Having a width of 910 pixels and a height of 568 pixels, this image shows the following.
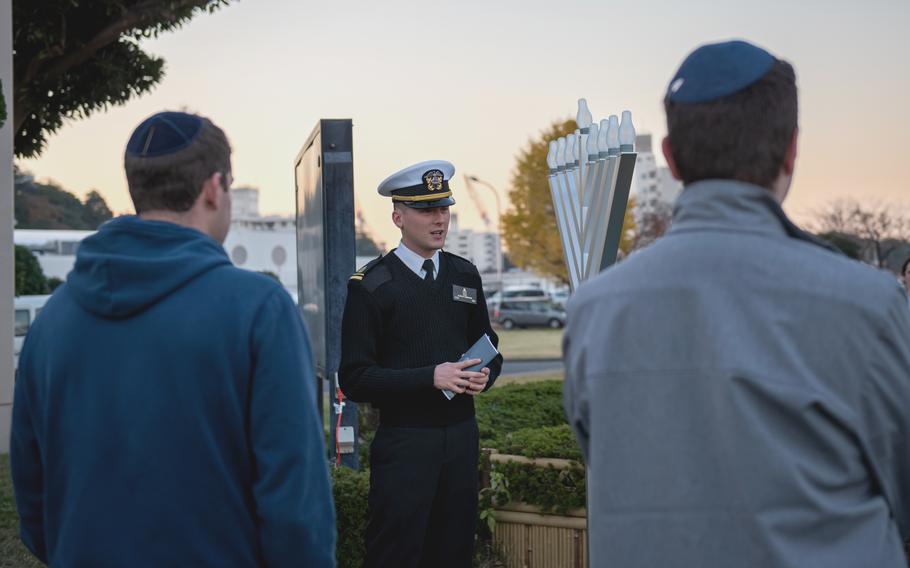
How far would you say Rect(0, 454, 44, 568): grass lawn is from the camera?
675cm

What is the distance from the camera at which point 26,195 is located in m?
74.9

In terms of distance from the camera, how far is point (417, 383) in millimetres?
4051

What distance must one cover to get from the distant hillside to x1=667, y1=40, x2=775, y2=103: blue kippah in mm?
71789

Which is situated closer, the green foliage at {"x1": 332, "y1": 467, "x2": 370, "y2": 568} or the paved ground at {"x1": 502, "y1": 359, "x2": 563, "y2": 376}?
the green foliage at {"x1": 332, "y1": 467, "x2": 370, "y2": 568}

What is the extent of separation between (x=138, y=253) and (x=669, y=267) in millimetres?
1170

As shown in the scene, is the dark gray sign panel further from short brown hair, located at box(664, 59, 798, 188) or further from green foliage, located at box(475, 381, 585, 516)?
short brown hair, located at box(664, 59, 798, 188)

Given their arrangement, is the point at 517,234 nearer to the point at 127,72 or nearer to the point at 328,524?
the point at 127,72

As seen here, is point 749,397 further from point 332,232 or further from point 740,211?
point 332,232

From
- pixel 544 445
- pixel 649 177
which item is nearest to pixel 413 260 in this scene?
pixel 544 445

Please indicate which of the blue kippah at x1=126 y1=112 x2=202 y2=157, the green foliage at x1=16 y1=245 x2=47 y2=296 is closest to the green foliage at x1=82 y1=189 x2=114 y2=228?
the green foliage at x1=16 y1=245 x2=47 y2=296

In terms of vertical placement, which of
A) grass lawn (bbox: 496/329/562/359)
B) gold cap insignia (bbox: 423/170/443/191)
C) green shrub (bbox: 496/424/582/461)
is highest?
gold cap insignia (bbox: 423/170/443/191)

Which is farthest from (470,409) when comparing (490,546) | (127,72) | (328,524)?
(127,72)

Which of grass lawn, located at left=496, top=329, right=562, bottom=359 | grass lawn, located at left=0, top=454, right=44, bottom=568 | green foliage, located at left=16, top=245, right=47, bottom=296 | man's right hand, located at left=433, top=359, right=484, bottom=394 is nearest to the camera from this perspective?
man's right hand, located at left=433, top=359, right=484, bottom=394

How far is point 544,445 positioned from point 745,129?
154 inches
